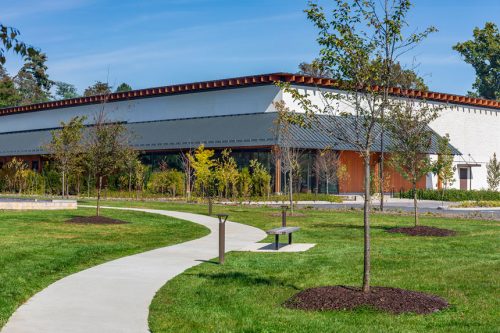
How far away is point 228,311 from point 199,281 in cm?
254

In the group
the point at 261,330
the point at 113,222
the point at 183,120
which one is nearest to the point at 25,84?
the point at 183,120

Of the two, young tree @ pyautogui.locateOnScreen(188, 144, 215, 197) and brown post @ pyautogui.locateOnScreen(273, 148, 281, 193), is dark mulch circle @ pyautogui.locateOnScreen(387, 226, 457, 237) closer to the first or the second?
young tree @ pyautogui.locateOnScreen(188, 144, 215, 197)

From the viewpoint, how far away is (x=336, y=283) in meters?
12.3

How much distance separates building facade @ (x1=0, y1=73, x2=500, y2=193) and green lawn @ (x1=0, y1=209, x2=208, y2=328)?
18725 millimetres

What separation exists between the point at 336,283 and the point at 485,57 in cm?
Answer: 8892

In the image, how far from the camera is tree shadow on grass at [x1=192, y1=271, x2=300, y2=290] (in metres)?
12.3

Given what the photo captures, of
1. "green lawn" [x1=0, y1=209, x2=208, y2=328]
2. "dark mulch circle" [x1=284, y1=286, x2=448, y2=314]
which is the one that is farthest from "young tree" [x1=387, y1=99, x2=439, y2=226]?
"dark mulch circle" [x1=284, y1=286, x2=448, y2=314]

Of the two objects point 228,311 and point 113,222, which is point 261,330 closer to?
point 228,311

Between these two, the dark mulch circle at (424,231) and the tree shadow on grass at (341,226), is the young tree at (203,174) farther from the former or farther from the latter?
the dark mulch circle at (424,231)

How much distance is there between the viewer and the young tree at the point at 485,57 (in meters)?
92.2

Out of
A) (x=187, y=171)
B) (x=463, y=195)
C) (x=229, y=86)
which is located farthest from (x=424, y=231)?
(x=229, y=86)

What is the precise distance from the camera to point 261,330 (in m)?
8.83

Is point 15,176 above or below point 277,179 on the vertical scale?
above

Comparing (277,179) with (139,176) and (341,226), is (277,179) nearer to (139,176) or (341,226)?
(139,176)
